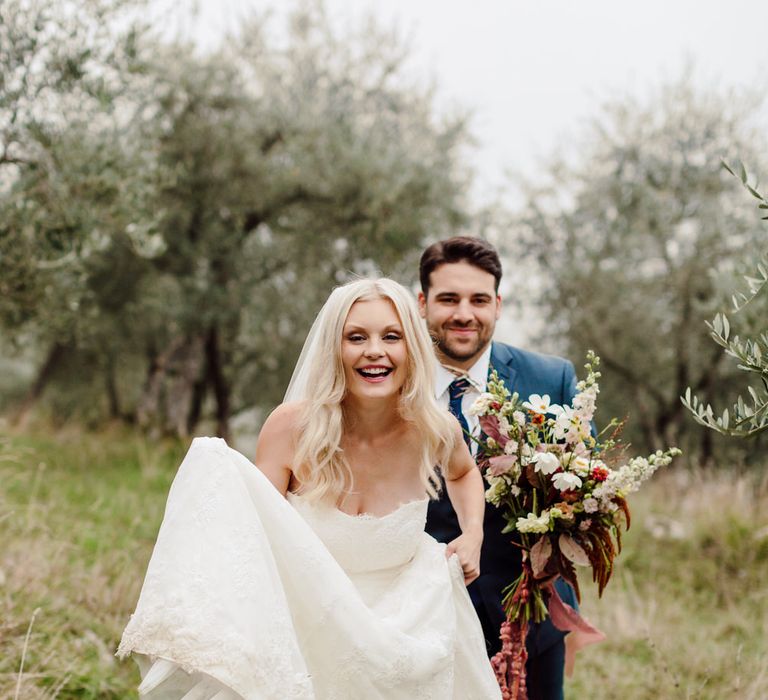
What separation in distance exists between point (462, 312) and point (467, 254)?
30 centimetres

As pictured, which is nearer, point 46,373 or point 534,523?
point 534,523

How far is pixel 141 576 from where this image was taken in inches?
230

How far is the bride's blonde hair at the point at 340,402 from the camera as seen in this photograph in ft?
10.7

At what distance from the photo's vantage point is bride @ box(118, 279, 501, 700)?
2.66 meters

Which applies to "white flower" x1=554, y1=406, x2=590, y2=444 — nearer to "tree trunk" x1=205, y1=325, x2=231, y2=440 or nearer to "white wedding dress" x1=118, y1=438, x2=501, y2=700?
"white wedding dress" x1=118, y1=438, x2=501, y2=700

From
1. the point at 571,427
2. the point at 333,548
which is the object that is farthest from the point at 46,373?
the point at 571,427

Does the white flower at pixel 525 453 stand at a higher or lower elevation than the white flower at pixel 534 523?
higher

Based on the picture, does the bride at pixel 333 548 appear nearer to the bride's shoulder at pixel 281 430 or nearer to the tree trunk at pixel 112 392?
the bride's shoulder at pixel 281 430

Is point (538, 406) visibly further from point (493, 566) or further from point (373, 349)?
point (493, 566)

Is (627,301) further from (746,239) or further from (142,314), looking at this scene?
(142,314)

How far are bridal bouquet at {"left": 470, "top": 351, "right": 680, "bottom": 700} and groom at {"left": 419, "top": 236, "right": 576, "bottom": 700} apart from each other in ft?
1.28

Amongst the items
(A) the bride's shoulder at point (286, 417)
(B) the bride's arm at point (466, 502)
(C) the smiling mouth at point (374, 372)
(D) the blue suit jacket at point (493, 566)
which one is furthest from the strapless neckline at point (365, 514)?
(C) the smiling mouth at point (374, 372)

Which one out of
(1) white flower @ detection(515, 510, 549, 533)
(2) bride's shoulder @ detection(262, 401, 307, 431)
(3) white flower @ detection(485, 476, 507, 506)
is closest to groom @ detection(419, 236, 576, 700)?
(3) white flower @ detection(485, 476, 507, 506)

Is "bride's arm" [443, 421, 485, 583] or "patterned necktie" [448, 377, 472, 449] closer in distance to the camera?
"bride's arm" [443, 421, 485, 583]
